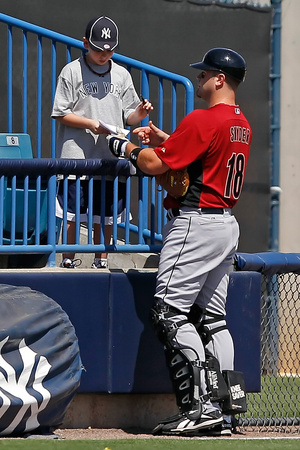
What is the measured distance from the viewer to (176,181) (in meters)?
5.91

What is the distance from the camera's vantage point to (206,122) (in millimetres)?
5828

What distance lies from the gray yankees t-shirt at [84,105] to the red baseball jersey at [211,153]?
3.51 ft

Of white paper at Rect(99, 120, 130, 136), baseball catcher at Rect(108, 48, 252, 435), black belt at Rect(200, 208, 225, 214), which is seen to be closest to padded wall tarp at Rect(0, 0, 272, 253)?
white paper at Rect(99, 120, 130, 136)

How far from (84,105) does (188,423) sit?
7.32ft

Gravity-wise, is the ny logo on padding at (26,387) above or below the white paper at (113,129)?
below

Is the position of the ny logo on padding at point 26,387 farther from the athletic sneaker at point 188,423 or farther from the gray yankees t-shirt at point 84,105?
the gray yankees t-shirt at point 84,105

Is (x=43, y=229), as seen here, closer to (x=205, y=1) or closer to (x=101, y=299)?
(x=101, y=299)

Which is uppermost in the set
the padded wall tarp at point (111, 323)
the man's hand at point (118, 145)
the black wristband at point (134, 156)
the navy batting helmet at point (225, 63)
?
the navy batting helmet at point (225, 63)

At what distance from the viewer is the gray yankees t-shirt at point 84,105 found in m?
6.77

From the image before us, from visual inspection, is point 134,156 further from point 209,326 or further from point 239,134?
point 209,326

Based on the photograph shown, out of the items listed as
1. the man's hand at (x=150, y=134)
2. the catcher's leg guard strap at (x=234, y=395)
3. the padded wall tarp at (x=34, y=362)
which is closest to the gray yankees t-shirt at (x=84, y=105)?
the man's hand at (x=150, y=134)

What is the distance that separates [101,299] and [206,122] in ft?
4.01

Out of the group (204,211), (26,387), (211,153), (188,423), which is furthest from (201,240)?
(26,387)

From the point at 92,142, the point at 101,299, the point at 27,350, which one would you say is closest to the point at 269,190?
the point at 92,142
